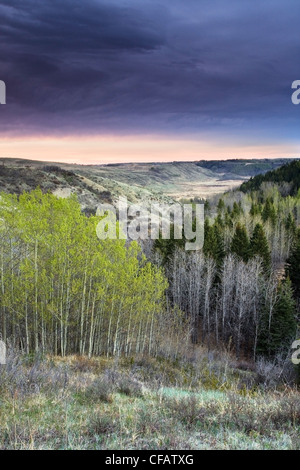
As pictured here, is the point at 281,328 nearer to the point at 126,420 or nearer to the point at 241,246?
the point at 241,246

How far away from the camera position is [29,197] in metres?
19.3

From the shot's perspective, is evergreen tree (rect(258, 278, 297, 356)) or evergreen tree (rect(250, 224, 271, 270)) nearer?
evergreen tree (rect(258, 278, 297, 356))

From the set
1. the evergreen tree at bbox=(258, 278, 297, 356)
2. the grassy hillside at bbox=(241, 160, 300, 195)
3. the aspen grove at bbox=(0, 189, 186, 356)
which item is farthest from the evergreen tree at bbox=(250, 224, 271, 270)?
the grassy hillside at bbox=(241, 160, 300, 195)

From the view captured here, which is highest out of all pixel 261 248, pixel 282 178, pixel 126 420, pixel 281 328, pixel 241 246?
pixel 282 178

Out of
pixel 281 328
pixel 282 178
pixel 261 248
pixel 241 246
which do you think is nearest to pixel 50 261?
pixel 281 328

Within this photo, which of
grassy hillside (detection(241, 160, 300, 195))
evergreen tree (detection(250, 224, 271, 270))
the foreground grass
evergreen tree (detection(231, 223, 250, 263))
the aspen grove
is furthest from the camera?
grassy hillside (detection(241, 160, 300, 195))

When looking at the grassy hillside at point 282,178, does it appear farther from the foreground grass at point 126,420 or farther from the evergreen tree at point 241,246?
the foreground grass at point 126,420

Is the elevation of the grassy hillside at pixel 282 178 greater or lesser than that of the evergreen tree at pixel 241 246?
greater

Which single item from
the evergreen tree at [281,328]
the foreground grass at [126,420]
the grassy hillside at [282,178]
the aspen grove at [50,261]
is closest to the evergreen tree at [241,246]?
the evergreen tree at [281,328]

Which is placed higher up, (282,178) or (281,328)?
(282,178)

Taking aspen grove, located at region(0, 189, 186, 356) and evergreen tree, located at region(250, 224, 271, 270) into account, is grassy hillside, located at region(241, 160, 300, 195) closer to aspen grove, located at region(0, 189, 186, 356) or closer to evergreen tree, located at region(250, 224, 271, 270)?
evergreen tree, located at region(250, 224, 271, 270)

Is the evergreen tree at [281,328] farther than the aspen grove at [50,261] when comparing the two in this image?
Yes
